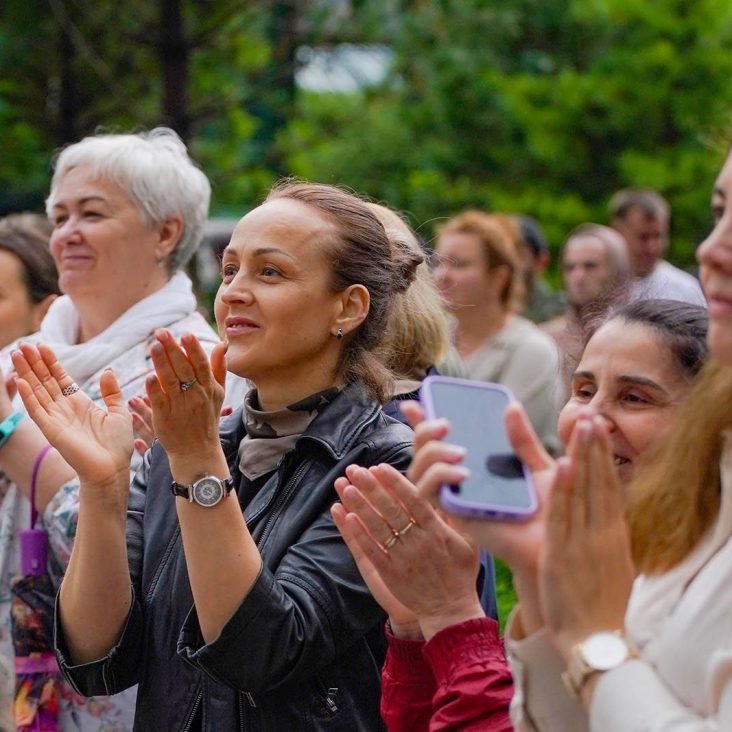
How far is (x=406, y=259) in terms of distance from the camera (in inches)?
135

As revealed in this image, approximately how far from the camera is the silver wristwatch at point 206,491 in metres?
2.65

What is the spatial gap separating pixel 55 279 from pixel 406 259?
1.69 meters

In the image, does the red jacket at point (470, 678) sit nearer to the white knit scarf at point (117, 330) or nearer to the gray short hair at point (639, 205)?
the white knit scarf at point (117, 330)

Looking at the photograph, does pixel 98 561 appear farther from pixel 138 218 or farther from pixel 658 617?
pixel 138 218

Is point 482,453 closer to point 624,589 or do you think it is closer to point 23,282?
point 624,589

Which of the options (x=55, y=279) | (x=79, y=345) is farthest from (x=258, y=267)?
(x=55, y=279)

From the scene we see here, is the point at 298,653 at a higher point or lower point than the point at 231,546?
lower

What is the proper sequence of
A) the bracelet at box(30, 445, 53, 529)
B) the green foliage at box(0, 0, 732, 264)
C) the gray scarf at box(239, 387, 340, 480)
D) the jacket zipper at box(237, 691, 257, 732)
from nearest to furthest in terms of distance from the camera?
the jacket zipper at box(237, 691, 257, 732)
the gray scarf at box(239, 387, 340, 480)
the bracelet at box(30, 445, 53, 529)
the green foliage at box(0, 0, 732, 264)

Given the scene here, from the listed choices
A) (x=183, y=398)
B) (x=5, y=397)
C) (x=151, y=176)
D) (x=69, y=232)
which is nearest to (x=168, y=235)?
(x=151, y=176)

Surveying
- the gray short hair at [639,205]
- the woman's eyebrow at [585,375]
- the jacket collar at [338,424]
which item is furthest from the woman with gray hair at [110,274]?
the gray short hair at [639,205]

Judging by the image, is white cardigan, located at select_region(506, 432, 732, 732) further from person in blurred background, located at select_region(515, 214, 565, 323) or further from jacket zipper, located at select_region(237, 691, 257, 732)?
person in blurred background, located at select_region(515, 214, 565, 323)

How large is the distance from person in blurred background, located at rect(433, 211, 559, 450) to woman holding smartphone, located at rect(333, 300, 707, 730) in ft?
11.8

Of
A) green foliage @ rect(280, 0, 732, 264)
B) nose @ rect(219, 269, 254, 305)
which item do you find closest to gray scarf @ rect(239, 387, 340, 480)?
nose @ rect(219, 269, 254, 305)

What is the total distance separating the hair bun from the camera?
133 inches
